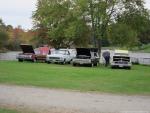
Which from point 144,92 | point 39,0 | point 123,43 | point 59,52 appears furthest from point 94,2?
point 144,92

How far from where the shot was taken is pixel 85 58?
160 ft

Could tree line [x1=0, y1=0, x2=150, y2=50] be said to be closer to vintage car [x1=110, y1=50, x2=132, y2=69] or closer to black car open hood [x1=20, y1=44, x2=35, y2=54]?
black car open hood [x1=20, y1=44, x2=35, y2=54]

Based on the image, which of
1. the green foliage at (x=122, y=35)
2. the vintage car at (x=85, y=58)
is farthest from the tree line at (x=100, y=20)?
the vintage car at (x=85, y=58)

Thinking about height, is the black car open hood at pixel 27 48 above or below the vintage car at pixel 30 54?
above

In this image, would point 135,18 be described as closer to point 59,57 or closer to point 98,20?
point 98,20

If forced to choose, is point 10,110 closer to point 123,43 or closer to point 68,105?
point 68,105

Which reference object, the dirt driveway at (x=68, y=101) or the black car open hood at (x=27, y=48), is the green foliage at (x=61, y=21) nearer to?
the black car open hood at (x=27, y=48)

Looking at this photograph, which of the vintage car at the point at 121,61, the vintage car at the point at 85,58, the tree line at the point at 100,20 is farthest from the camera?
the tree line at the point at 100,20

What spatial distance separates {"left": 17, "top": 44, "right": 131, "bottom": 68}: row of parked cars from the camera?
154 feet

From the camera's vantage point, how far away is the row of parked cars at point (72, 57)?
154 feet

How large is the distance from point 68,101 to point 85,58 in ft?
103

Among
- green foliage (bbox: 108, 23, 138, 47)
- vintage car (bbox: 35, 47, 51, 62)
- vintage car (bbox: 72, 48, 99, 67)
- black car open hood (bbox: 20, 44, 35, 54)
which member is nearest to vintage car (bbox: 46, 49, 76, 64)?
vintage car (bbox: 35, 47, 51, 62)

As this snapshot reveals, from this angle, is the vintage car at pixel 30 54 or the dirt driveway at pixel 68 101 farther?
the vintage car at pixel 30 54

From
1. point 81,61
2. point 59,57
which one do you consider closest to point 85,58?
point 81,61
